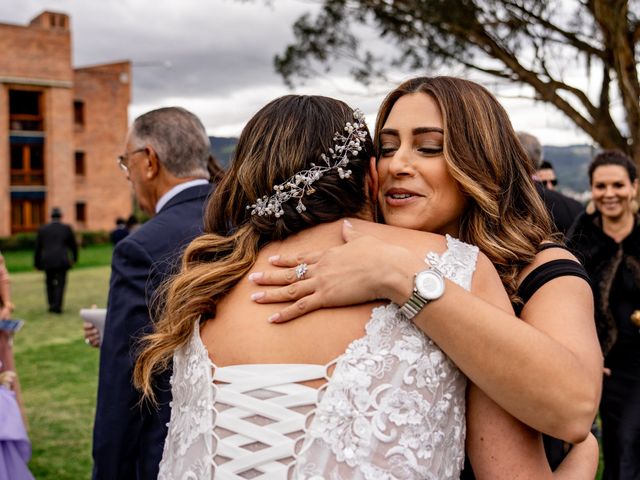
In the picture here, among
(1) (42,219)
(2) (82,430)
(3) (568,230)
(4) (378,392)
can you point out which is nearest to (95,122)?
(1) (42,219)

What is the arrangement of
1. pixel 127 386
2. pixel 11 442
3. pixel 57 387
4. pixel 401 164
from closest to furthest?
pixel 401 164 < pixel 127 386 < pixel 11 442 < pixel 57 387

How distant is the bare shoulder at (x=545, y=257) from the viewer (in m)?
1.84

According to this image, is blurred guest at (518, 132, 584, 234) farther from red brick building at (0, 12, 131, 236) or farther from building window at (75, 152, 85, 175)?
building window at (75, 152, 85, 175)

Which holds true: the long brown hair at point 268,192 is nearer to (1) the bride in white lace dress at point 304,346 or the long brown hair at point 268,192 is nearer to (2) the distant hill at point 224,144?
(1) the bride in white lace dress at point 304,346

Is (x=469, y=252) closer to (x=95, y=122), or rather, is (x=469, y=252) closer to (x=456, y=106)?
(x=456, y=106)

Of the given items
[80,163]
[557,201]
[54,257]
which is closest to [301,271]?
[557,201]

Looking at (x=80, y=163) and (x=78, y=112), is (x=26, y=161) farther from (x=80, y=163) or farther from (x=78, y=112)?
(x=78, y=112)

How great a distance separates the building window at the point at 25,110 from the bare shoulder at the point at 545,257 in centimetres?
4263

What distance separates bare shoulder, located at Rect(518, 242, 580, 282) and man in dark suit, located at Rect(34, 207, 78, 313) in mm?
14117

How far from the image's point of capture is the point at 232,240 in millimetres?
1884

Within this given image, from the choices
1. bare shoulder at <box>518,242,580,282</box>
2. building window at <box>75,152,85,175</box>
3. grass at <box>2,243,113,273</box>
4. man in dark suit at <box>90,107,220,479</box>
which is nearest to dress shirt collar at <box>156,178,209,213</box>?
man in dark suit at <box>90,107,220,479</box>

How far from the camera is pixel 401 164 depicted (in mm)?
1869

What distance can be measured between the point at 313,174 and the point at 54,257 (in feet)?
46.9

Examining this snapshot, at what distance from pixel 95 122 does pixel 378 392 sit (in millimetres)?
45602
